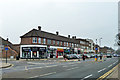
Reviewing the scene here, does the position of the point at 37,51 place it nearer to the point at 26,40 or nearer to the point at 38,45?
the point at 38,45

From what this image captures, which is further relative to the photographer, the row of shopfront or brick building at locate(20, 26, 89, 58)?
brick building at locate(20, 26, 89, 58)

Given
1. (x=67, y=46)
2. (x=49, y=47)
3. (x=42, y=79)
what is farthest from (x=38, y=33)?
(x=42, y=79)

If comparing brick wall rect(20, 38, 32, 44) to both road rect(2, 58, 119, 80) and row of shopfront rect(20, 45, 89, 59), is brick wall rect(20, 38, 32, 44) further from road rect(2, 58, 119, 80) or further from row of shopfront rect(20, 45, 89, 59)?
road rect(2, 58, 119, 80)

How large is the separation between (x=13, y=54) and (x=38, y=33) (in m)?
11.8

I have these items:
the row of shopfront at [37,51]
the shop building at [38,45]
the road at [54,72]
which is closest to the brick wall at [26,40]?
the shop building at [38,45]

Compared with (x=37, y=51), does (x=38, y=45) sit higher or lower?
higher

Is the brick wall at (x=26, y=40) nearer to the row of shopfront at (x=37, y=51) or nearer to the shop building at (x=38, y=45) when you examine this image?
the shop building at (x=38, y=45)

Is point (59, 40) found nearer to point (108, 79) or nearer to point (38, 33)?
point (38, 33)

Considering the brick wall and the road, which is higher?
the brick wall

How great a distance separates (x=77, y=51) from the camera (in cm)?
7550

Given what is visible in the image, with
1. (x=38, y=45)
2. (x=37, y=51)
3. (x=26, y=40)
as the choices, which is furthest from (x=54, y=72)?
(x=26, y=40)

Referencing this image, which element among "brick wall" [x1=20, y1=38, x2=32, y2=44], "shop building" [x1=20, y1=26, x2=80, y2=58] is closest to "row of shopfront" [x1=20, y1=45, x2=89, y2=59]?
"shop building" [x1=20, y1=26, x2=80, y2=58]

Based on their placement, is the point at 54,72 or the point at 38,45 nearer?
the point at 54,72

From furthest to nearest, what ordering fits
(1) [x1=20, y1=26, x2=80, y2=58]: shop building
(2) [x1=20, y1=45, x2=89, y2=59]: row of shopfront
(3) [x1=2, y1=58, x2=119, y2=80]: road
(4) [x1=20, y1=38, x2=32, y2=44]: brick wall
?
(4) [x1=20, y1=38, x2=32, y2=44]: brick wall
(1) [x1=20, y1=26, x2=80, y2=58]: shop building
(2) [x1=20, y1=45, x2=89, y2=59]: row of shopfront
(3) [x1=2, y1=58, x2=119, y2=80]: road
